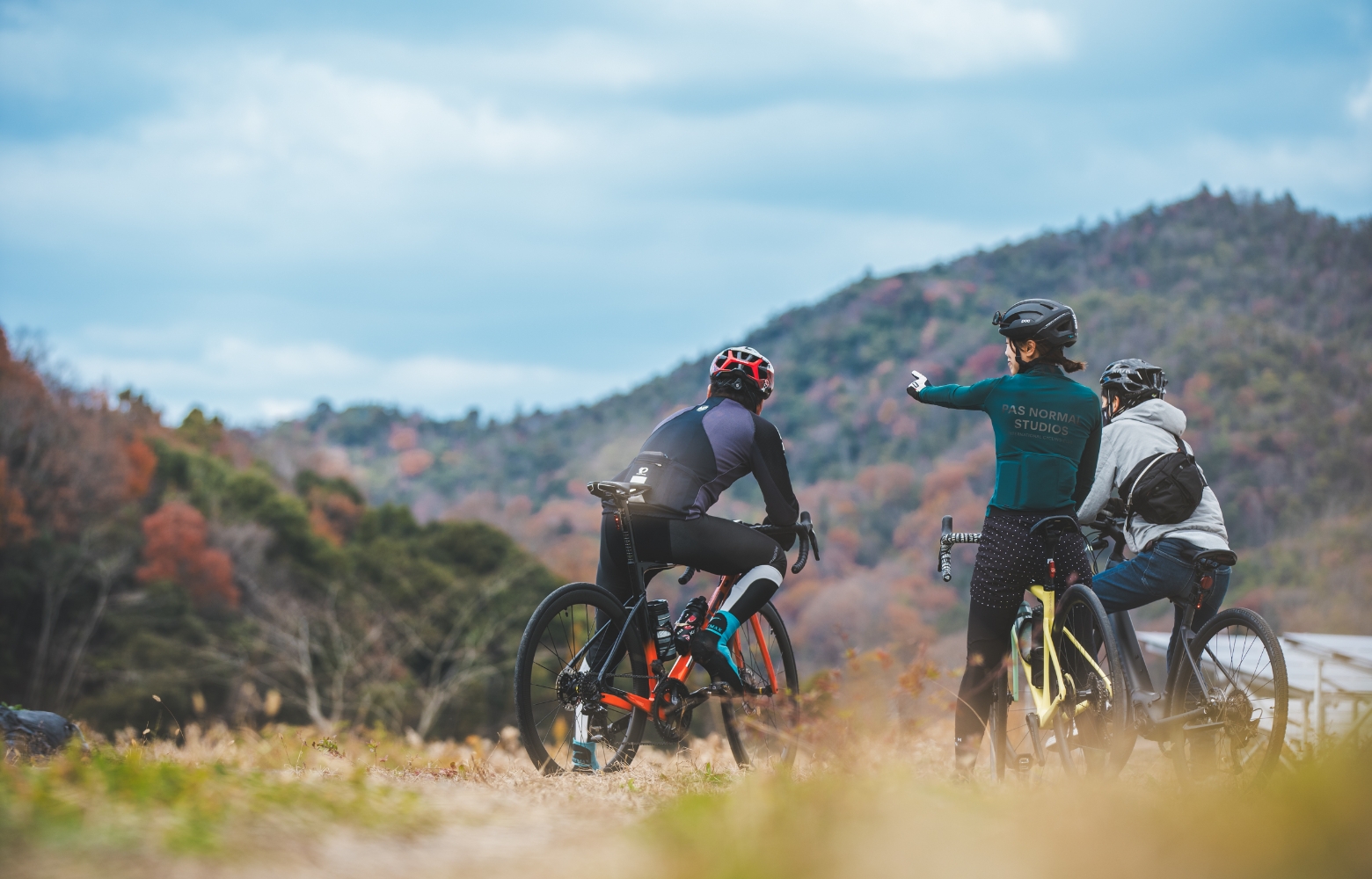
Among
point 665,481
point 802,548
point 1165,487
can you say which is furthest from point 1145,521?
point 665,481

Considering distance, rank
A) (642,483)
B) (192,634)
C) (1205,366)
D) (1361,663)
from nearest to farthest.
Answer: (642,483)
(1361,663)
(192,634)
(1205,366)

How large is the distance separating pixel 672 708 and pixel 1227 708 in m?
2.32

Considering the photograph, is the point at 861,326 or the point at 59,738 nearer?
the point at 59,738

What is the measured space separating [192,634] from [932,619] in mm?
35752

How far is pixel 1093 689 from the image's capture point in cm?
480

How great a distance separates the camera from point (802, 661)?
52344mm

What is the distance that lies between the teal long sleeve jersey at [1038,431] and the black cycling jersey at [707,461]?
88 cm

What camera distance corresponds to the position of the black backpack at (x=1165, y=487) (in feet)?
16.7

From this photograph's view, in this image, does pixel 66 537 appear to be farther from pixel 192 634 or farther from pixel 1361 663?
pixel 1361 663

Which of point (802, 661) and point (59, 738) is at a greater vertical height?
point (59, 738)

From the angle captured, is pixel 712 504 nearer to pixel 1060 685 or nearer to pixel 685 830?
pixel 1060 685

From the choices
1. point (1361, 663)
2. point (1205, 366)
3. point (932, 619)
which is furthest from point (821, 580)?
point (1361, 663)

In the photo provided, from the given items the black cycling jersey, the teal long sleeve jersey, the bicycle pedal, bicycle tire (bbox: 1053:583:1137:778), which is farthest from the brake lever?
bicycle tire (bbox: 1053:583:1137:778)

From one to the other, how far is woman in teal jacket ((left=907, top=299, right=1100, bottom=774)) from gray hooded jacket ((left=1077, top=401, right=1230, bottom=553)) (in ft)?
0.37
